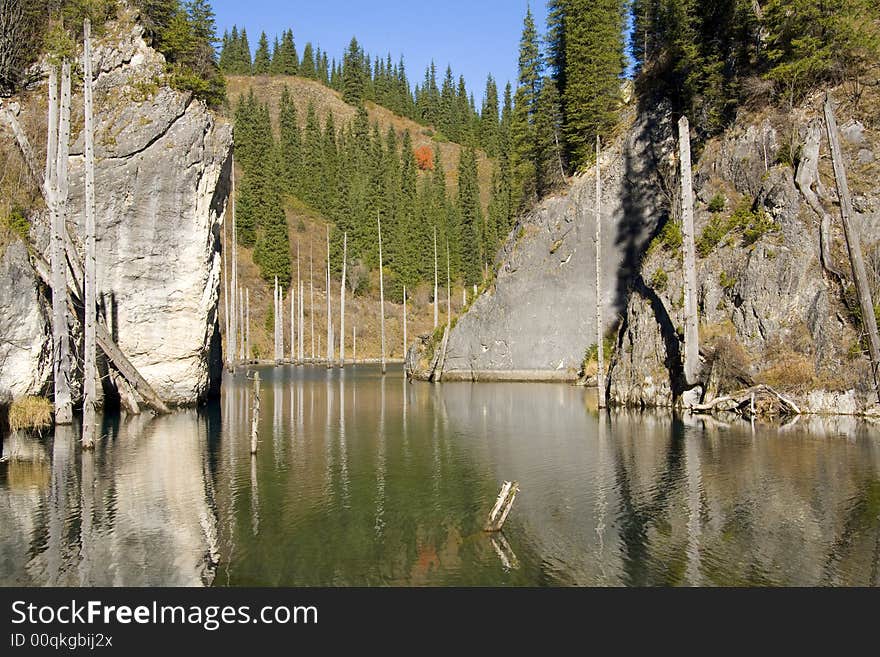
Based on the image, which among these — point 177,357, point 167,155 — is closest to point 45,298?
point 177,357

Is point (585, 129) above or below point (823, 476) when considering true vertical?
above

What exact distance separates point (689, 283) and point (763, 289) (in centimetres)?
343

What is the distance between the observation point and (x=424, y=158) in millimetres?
146625

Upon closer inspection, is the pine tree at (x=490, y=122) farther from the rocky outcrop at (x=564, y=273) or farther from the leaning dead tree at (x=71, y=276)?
the leaning dead tree at (x=71, y=276)

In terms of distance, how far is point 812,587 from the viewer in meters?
12.1

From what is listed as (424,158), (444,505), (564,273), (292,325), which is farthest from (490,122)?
(444,505)

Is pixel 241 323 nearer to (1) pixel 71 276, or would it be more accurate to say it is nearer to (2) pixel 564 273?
(2) pixel 564 273

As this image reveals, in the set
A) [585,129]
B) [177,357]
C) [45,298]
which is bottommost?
[177,357]

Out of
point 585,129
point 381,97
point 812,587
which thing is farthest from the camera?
point 381,97

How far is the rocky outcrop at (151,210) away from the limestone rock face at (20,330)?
564 cm

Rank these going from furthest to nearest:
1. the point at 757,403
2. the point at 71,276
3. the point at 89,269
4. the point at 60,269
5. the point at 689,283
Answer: the point at 689,283
the point at 71,276
the point at 757,403
the point at 60,269
the point at 89,269

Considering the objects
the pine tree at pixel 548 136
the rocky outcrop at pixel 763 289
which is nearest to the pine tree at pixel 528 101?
the pine tree at pixel 548 136

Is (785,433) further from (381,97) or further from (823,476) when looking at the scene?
(381,97)
